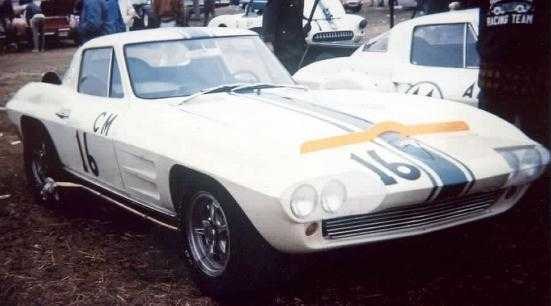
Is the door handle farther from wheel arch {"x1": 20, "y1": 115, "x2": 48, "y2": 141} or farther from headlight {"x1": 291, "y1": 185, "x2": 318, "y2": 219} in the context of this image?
headlight {"x1": 291, "y1": 185, "x2": 318, "y2": 219}

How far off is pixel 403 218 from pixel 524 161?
75cm

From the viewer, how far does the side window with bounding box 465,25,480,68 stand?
208 inches

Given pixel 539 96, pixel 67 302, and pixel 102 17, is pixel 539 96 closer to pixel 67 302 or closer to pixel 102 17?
pixel 67 302

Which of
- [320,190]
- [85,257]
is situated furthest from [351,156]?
[85,257]

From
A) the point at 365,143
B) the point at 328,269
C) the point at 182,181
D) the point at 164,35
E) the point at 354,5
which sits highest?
the point at 164,35

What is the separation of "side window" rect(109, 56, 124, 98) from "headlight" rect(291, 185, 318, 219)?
189 centimetres

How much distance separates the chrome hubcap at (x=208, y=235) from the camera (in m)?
2.88

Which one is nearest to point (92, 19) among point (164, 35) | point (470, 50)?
point (164, 35)

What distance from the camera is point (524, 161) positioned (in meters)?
2.88

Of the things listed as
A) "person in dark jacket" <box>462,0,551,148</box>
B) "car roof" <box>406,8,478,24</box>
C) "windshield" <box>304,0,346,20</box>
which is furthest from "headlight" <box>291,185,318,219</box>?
"windshield" <box>304,0,346,20</box>

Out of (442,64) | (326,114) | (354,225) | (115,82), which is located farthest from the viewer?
(442,64)

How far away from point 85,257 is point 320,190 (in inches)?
75.7

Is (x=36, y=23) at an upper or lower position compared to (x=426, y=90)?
upper

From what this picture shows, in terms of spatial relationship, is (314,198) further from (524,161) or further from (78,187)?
(78,187)
